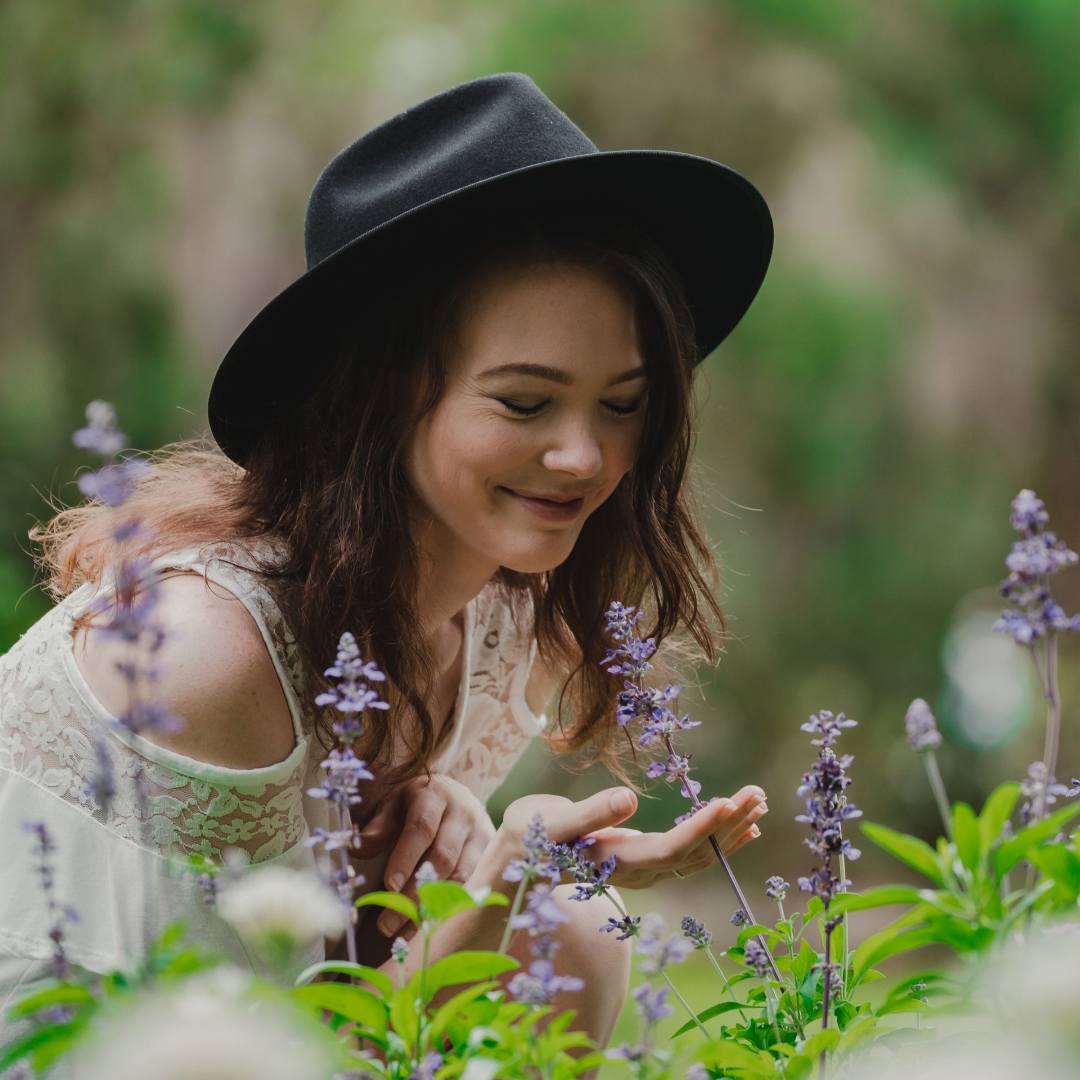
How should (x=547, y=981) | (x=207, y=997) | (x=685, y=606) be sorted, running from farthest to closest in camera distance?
(x=685, y=606), (x=547, y=981), (x=207, y=997)

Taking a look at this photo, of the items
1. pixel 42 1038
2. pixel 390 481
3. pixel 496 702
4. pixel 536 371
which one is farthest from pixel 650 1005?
pixel 496 702

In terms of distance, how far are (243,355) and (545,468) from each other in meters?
0.44

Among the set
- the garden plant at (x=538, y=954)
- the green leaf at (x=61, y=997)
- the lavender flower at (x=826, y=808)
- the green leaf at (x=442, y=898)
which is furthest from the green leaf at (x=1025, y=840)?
the green leaf at (x=61, y=997)

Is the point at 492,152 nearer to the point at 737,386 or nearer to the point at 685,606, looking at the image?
the point at 685,606

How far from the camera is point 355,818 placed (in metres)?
2.30

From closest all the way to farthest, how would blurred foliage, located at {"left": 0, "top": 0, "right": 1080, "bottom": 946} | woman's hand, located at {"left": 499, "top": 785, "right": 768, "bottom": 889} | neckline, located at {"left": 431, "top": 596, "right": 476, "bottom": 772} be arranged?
woman's hand, located at {"left": 499, "top": 785, "right": 768, "bottom": 889} → neckline, located at {"left": 431, "top": 596, "right": 476, "bottom": 772} → blurred foliage, located at {"left": 0, "top": 0, "right": 1080, "bottom": 946}

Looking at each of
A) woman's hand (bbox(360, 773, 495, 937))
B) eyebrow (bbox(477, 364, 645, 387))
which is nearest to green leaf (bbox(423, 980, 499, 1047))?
eyebrow (bbox(477, 364, 645, 387))

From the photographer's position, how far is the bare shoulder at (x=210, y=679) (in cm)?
169

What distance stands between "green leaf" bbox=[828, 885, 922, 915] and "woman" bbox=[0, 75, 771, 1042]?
0.62 metres

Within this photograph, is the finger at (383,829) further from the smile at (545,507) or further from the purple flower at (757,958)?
the purple flower at (757,958)

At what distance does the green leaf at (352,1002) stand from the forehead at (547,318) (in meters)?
1.02

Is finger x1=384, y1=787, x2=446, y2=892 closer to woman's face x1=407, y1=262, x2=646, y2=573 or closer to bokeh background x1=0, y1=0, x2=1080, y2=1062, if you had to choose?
woman's face x1=407, y1=262, x2=646, y2=573

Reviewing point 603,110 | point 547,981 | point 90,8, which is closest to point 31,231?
point 90,8

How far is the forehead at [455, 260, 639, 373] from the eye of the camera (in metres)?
1.84
